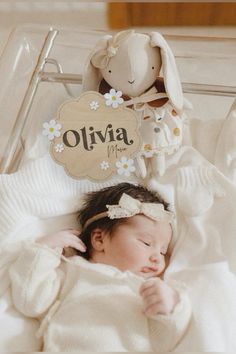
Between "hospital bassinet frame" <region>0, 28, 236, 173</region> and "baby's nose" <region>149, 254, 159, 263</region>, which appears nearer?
"baby's nose" <region>149, 254, 159, 263</region>

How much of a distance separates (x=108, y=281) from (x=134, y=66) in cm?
31

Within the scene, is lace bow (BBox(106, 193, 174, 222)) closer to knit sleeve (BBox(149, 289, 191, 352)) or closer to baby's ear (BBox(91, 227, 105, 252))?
baby's ear (BBox(91, 227, 105, 252))

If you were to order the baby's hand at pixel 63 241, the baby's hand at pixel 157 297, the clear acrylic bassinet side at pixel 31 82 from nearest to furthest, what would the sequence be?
the baby's hand at pixel 157 297 → the baby's hand at pixel 63 241 → the clear acrylic bassinet side at pixel 31 82

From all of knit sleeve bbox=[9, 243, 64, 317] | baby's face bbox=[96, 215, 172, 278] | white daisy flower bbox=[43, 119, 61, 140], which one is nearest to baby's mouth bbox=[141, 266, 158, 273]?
baby's face bbox=[96, 215, 172, 278]

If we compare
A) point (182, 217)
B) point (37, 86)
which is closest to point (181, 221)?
point (182, 217)

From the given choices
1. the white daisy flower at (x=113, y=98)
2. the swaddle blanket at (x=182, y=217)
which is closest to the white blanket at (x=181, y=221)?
the swaddle blanket at (x=182, y=217)

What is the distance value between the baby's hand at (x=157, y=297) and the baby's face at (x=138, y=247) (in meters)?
0.06

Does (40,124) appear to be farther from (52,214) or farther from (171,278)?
(171,278)

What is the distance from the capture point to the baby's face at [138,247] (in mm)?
731

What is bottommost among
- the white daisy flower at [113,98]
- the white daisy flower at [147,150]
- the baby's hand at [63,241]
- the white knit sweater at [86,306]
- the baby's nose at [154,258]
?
the white knit sweater at [86,306]

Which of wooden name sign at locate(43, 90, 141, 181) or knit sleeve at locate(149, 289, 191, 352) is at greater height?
wooden name sign at locate(43, 90, 141, 181)

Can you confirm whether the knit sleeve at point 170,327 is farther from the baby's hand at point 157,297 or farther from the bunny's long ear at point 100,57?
the bunny's long ear at point 100,57

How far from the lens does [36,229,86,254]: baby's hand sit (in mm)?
752

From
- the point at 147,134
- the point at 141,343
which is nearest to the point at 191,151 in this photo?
the point at 147,134
